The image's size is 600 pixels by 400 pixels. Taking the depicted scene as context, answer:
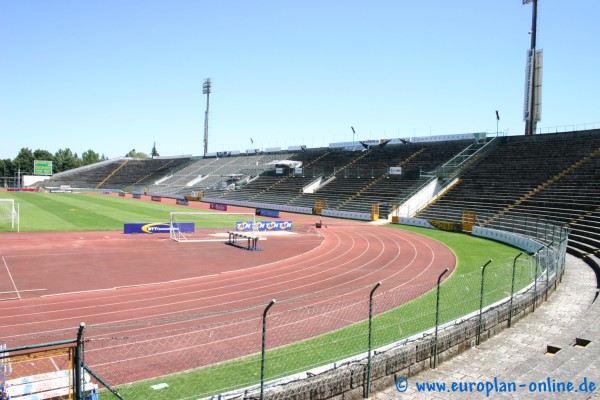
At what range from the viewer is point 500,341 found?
10219mm

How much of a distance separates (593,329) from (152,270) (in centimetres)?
1544

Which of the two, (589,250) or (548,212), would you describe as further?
(548,212)

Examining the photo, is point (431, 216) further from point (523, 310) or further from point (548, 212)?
point (523, 310)

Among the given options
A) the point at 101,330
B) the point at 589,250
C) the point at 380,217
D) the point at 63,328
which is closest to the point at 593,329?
the point at 101,330

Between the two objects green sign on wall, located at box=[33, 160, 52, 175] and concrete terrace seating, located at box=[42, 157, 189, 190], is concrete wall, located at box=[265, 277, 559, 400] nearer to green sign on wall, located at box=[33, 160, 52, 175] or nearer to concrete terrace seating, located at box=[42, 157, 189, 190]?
concrete terrace seating, located at box=[42, 157, 189, 190]

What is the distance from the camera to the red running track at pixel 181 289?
10.3 meters

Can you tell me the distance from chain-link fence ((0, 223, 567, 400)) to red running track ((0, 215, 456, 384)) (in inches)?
2.7

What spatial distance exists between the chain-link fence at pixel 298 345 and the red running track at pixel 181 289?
68 mm

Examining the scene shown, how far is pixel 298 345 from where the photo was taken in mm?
10547

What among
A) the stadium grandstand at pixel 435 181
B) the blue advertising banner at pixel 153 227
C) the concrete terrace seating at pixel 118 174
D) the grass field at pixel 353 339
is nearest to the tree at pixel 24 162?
the concrete terrace seating at pixel 118 174

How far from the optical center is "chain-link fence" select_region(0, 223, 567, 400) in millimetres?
7336

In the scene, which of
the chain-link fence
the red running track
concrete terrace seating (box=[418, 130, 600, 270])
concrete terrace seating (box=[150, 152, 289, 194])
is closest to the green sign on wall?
concrete terrace seating (box=[150, 152, 289, 194])

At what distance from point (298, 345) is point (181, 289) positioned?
651 centimetres

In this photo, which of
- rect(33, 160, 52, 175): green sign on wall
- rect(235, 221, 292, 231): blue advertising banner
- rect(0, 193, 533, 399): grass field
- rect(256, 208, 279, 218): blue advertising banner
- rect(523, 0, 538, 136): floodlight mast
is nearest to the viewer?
rect(0, 193, 533, 399): grass field
